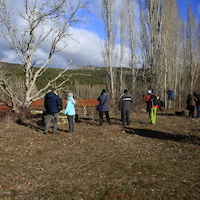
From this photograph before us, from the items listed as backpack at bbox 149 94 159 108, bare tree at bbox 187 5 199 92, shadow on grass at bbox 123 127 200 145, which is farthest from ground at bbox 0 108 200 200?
bare tree at bbox 187 5 199 92

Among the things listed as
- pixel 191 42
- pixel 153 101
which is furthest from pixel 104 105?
pixel 191 42

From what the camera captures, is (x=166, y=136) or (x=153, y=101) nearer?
(x=166, y=136)

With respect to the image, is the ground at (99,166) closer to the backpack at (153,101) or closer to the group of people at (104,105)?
the group of people at (104,105)

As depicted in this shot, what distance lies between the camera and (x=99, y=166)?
13.8ft

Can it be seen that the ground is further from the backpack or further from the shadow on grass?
the backpack

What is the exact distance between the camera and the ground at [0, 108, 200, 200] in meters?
3.04

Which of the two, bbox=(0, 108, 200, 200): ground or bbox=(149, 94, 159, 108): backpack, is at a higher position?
bbox=(149, 94, 159, 108): backpack

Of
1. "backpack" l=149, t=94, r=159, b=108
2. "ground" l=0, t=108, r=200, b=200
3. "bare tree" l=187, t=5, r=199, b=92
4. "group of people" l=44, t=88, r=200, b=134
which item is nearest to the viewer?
"ground" l=0, t=108, r=200, b=200

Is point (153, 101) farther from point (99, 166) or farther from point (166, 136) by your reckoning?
point (99, 166)

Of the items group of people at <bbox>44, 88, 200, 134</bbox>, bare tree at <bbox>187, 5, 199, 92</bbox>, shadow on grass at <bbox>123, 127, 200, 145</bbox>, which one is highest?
bare tree at <bbox>187, 5, 199, 92</bbox>

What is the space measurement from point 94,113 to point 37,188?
10.3 meters

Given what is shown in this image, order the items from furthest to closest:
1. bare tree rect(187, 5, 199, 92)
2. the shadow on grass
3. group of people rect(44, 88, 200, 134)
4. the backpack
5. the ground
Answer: bare tree rect(187, 5, 199, 92) < the backpack < group of people rect(44, 88, 200, 134) < the shadow on grass < the ground

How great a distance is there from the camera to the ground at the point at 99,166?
304 centimetres

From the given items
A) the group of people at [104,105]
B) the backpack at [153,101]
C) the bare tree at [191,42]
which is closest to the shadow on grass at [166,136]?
the group of people at [104,105]
